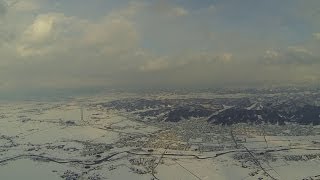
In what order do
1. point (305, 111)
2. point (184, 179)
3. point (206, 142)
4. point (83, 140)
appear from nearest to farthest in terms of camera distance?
point (184, 179) → point (206, 142) → point (83, 140) → point (305, 111)

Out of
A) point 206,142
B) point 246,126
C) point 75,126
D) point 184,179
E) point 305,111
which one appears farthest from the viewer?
point 305,111

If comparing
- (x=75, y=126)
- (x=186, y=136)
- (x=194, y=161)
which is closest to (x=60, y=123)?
(x=75, y=126)

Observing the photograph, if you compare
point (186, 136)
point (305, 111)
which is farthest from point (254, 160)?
point (305, 111)

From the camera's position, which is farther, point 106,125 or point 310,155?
point 106,125

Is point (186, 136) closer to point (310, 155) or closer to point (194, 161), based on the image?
point (194, 161)

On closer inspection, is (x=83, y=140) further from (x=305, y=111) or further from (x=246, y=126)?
(x=305, y=111)

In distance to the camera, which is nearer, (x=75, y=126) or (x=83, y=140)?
(x=83, y=140)
